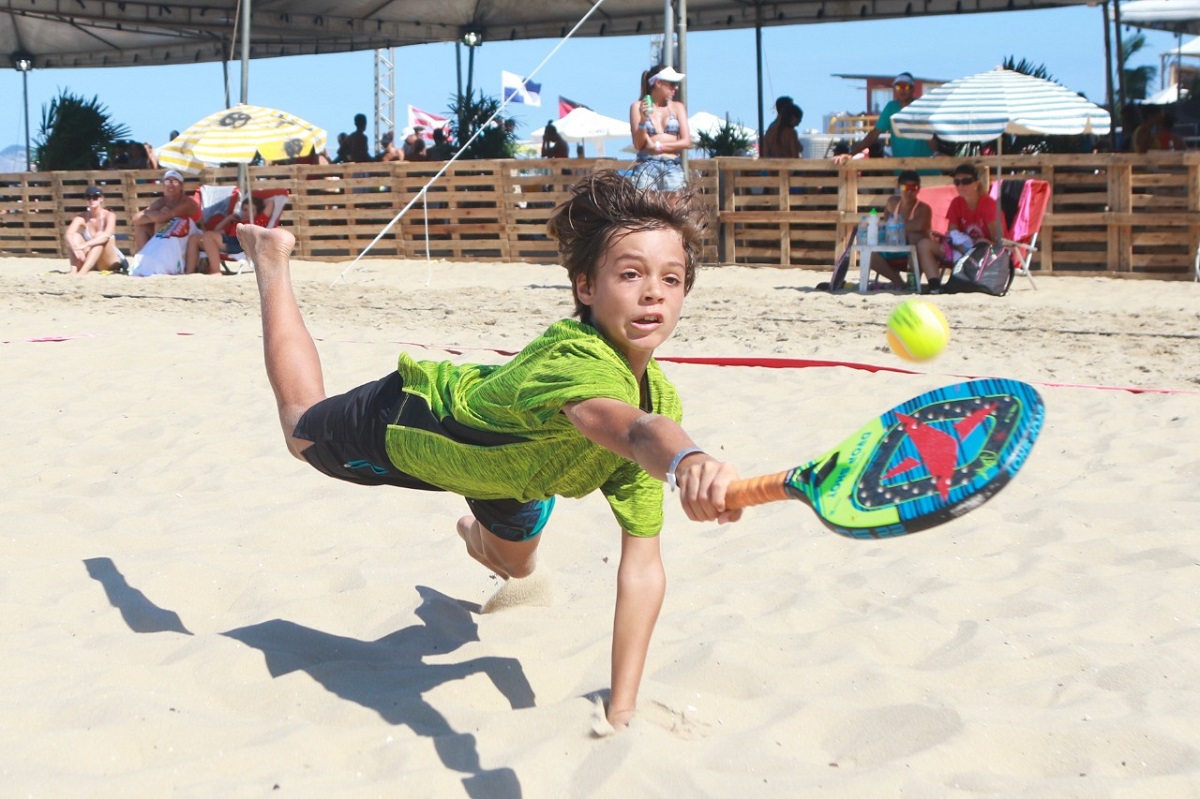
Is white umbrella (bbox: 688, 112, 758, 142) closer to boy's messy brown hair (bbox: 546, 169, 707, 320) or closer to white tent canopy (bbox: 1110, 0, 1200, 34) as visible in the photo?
white tent canopy (bbox: 1110, 0, 1200, 34)

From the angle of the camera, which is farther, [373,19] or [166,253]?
[373,19]

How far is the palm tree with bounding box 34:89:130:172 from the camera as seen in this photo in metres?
18.2

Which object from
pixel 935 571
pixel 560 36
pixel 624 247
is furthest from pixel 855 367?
pixel 560 36

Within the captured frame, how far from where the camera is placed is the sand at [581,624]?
2471mm

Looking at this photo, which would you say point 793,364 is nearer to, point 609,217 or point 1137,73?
point 609,217

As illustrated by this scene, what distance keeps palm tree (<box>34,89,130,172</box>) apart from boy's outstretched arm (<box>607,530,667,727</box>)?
17.9m

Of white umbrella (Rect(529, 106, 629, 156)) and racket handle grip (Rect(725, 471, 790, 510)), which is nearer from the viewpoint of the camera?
racket handle grip (Rect(725, 471, 790, 510))

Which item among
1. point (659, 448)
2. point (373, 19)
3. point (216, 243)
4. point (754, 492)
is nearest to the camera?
point (754, 492)

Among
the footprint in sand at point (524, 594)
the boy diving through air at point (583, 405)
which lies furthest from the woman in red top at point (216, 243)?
the boy diving through air at point (583, 405)

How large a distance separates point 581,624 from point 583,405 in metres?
1.18

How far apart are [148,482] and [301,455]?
5.81ft

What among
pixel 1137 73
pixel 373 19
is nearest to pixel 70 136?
pixel 373 19

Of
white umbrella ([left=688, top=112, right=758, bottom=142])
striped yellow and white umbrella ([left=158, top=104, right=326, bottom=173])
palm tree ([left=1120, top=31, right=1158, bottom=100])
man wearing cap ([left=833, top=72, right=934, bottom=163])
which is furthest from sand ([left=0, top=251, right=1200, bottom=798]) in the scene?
palm tree ([left=1120, top=31, right=1158, bottom=100])

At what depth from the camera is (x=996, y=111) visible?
1020cm
